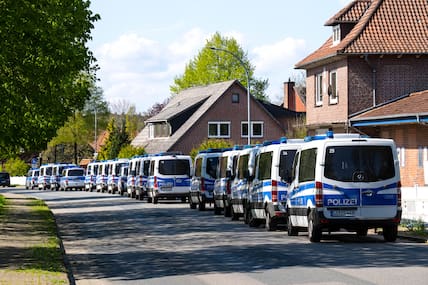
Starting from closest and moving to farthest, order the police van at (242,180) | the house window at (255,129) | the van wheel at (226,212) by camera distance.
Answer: the police van at (242,180)
the van wheel at (226,212)
the house window at (255,129)

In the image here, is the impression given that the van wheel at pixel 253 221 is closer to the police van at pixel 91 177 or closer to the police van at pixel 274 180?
the police van at pixel 274 180

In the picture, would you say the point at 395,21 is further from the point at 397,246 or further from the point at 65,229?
the point at 397,246

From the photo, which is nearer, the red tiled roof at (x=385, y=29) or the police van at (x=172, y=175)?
the red tiled roof at (x=385, y=29)

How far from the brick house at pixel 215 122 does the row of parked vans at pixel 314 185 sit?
171ft

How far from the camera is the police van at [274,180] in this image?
86.1 ft

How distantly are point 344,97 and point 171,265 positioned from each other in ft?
92.9

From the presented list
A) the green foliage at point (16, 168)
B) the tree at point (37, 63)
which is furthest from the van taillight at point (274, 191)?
the green foliage at point (16, 168)

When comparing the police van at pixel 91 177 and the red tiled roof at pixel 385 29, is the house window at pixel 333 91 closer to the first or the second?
the red tiled roof at pixel 385 29

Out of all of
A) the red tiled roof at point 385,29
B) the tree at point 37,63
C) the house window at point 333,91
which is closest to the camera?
the tree at point 37,63

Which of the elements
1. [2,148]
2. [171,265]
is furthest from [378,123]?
[171,265]

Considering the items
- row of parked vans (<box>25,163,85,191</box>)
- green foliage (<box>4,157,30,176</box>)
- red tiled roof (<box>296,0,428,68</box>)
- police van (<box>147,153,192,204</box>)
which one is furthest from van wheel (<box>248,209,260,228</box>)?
green foliage (<box>4,157,30,176</box>)

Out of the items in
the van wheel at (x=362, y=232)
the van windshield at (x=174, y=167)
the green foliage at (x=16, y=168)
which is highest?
the green foliage at (x=16, y=168)

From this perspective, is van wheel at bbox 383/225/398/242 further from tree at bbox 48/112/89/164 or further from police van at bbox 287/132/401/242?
tree at bbox 48/112/89/164

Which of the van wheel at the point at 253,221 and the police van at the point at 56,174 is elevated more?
the police van at the point at 56,174
